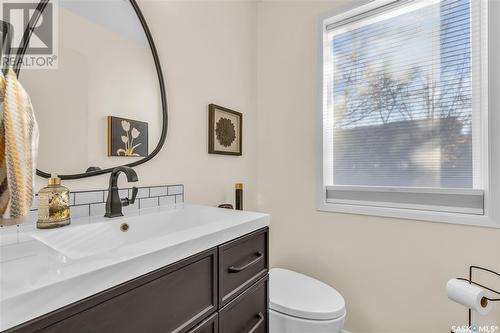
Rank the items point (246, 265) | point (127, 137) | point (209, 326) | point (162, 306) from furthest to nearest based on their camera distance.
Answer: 1. point (127, 137)
2. point (246, 265)
3. point (209, 326)
4. point (162, 306)

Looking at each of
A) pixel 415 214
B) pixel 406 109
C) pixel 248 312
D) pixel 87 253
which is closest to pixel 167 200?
pixel 87 253

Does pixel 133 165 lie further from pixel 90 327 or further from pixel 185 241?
pixel 90 327

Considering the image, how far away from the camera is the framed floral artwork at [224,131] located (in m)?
1.51

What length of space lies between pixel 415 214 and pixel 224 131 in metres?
1.22

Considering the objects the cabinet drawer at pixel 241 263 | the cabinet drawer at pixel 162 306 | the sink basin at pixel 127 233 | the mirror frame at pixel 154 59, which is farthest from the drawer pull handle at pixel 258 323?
the mirror frame at pixel 154 59

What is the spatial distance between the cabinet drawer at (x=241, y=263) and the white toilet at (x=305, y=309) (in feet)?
1.29

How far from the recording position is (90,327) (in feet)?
1.50

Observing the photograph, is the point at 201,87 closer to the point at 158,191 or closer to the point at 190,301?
the point at 158,191

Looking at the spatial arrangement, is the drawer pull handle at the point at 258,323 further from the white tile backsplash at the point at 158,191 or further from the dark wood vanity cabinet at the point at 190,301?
the white tile backsplash at the point at 158,191

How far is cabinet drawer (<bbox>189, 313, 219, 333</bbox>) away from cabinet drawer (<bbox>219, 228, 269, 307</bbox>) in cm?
4

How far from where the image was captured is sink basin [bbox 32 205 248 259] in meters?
0.64

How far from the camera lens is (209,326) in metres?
→ 0.69

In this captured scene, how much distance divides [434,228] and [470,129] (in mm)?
554

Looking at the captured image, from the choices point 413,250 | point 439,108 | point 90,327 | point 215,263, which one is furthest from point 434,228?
point 90,327
